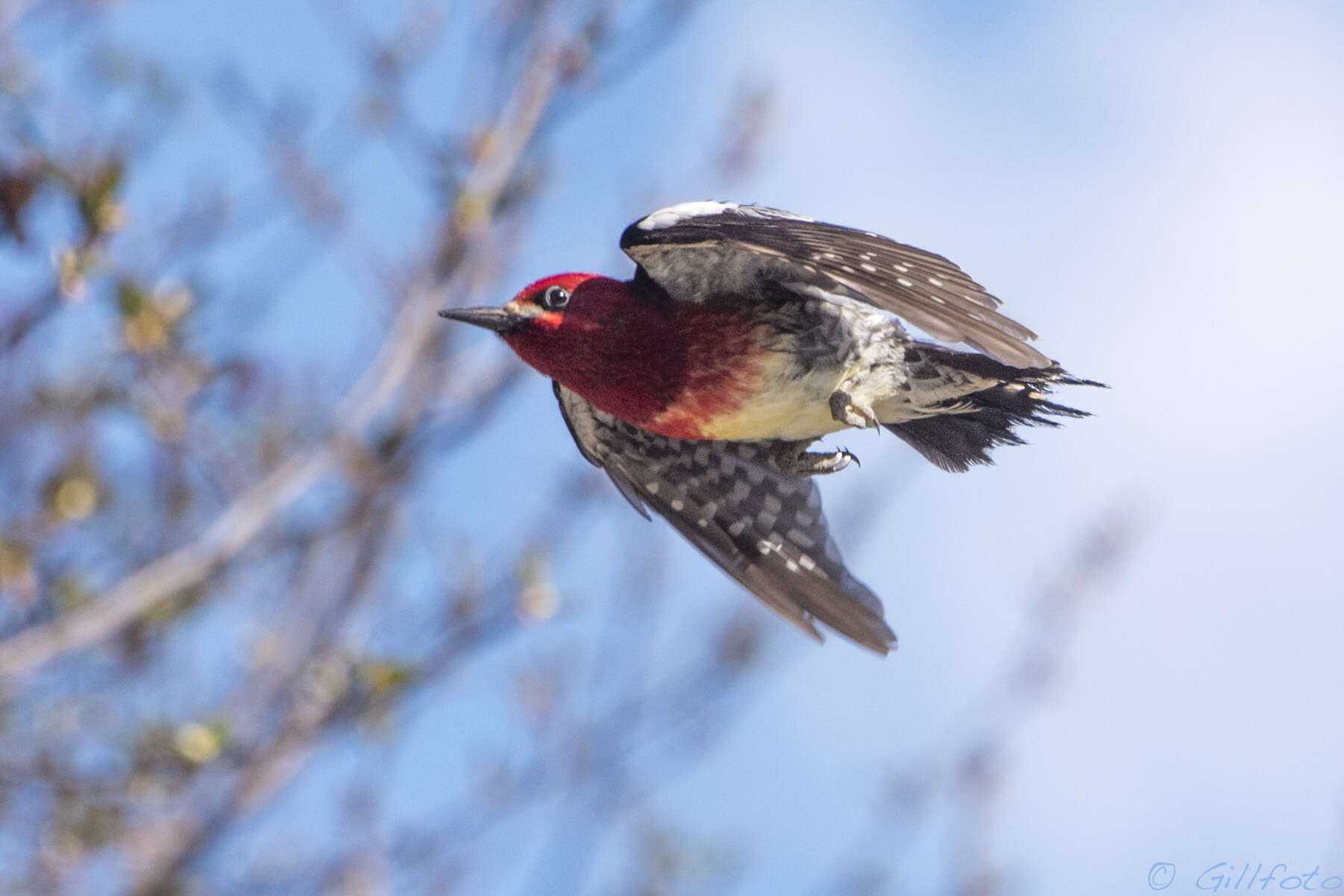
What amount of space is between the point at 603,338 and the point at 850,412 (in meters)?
0.61

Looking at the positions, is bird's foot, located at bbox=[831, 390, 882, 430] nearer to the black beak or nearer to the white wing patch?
the white wing patch

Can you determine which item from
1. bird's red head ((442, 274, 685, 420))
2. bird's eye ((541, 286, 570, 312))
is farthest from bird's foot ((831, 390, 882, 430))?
bird's eye ((541, 286, 570, 312))

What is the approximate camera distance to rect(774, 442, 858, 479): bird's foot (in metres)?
3.47

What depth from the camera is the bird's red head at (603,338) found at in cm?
315

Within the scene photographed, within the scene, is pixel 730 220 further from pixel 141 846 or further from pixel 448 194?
pixel 141 846

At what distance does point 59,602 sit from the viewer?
10.8ft

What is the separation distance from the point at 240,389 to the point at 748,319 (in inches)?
67.1

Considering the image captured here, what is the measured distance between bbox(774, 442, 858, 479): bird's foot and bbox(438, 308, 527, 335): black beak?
783mm

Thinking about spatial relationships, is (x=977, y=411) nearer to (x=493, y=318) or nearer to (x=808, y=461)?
(x=808, y=461)

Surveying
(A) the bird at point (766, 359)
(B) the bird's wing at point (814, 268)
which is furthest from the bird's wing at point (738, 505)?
(B) the bird's wing at point (814, 268)

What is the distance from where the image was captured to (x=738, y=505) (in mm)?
3760

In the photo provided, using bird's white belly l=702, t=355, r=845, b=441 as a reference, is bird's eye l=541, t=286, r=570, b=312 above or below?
above

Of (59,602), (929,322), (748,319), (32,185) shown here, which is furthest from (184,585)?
(929,322)

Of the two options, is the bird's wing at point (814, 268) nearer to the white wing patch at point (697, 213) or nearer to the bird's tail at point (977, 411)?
the white wing patch at point (697, 213)
